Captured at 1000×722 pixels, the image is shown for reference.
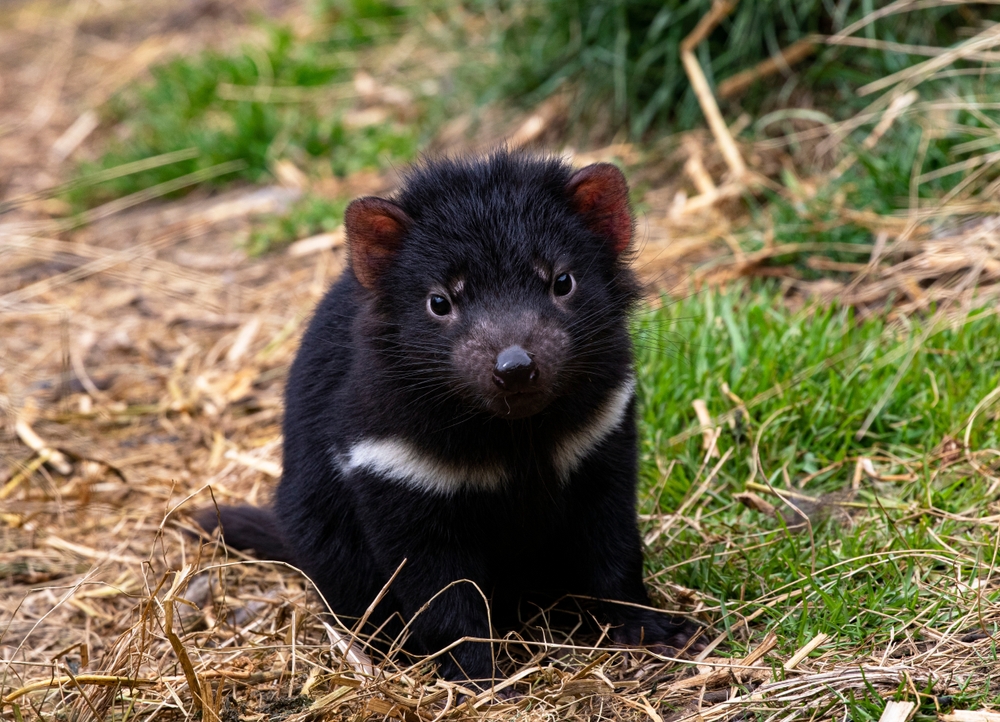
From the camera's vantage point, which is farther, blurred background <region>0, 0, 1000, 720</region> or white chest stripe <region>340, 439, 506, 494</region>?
blurred background <region>0, 0, 1000, 720</region>

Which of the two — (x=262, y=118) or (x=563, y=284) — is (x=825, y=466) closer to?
(x=563, y=284)

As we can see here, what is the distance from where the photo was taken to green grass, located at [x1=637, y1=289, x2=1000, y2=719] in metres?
2.79

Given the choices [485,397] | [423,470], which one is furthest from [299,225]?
[485,397]

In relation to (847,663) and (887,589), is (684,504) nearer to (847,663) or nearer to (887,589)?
(887,589)

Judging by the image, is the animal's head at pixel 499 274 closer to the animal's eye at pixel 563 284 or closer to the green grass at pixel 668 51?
the animal's eye at pixel 563 284

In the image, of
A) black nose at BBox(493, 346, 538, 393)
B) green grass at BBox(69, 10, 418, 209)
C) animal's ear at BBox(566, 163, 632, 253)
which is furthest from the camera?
green grass at BBox(69, 10, 418, 209)

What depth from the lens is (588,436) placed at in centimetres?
283

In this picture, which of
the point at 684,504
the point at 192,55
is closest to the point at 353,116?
the point at 192,55

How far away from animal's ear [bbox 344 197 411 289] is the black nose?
0.53 metres

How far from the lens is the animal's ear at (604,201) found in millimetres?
2818

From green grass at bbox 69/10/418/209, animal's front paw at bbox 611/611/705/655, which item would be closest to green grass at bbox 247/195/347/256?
green grass at bbox 69/10/418/209

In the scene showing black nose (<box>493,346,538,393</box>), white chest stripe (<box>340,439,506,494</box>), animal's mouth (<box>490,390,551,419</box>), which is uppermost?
black nose (<box>493,346,538,393</box>)

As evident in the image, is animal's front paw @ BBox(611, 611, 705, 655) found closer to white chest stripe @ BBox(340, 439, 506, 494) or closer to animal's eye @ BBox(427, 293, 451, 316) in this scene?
white chest stripe @ BBox(340, 439, 506, 494)

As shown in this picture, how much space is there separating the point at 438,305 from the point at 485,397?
31 cm
